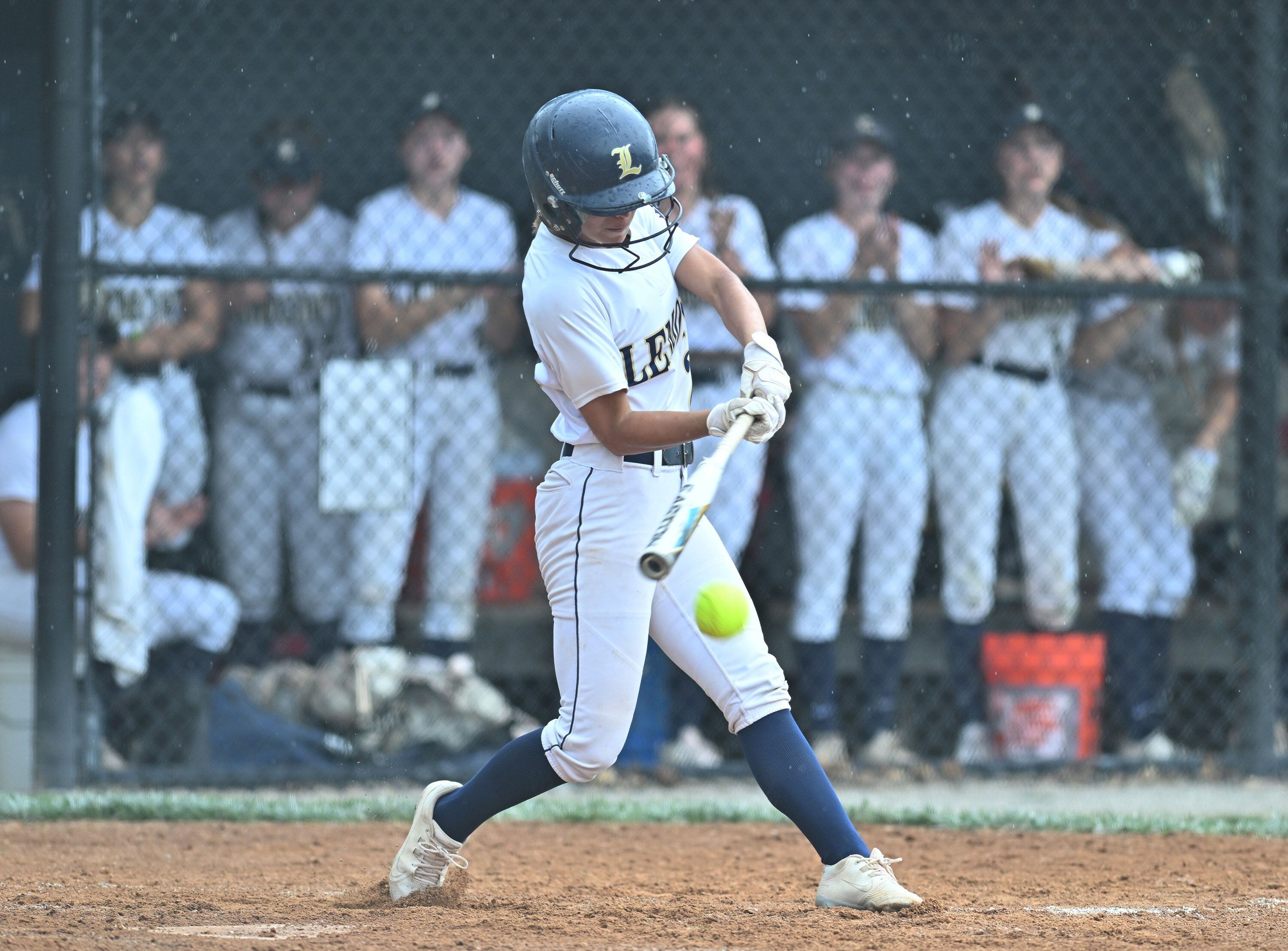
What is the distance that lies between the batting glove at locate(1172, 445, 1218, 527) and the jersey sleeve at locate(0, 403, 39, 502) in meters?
3.72

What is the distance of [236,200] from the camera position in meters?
6.18

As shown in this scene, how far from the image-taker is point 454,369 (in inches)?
210

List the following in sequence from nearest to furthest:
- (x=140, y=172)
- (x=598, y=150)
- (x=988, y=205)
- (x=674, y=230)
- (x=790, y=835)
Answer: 1. (x=598, y=150)
2. (x=674, y=230)
3. (x=790, y=835)
4. (x=140, y=172)
5. (x=988, y=205)

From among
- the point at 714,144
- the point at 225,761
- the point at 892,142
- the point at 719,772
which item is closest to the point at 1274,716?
the point at 719,772

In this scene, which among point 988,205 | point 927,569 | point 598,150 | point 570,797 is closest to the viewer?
point 598,150

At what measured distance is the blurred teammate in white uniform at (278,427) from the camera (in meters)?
5.33

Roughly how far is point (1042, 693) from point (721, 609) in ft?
8.59

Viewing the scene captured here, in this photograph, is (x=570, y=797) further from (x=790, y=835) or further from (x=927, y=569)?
(x=927, y=569)

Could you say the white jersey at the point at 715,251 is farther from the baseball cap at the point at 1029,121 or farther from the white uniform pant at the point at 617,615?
the white uniform pant at the point at 617,615

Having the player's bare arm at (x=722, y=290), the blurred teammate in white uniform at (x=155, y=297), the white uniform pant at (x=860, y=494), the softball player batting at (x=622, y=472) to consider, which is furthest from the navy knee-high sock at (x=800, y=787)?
the blurred teammate in white uniform at (x=155, y=297)

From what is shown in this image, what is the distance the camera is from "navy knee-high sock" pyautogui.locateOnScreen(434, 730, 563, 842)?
3.23m

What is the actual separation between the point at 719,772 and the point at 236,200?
9.46 ft

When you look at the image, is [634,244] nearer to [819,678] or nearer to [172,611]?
[819,678]

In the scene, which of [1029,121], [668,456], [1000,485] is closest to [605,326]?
[668,456]
